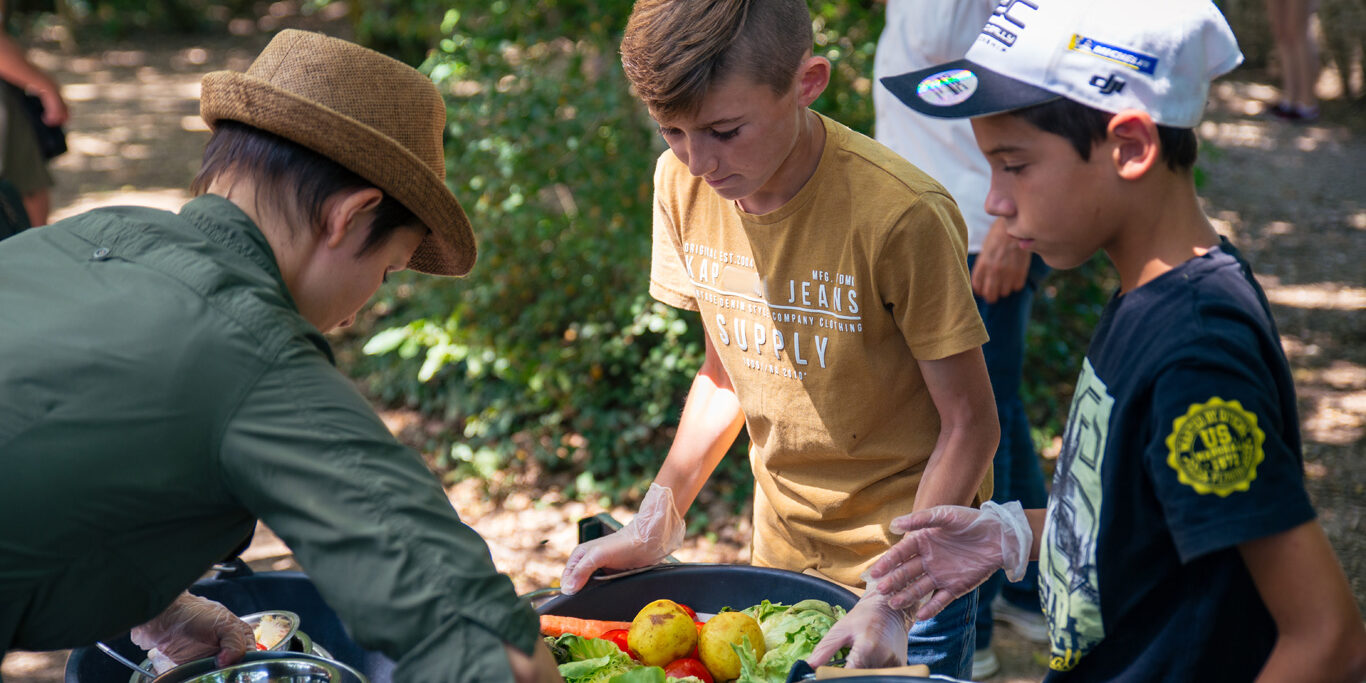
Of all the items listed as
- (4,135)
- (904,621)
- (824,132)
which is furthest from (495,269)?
(904,621)

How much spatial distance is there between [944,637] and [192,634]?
119cm

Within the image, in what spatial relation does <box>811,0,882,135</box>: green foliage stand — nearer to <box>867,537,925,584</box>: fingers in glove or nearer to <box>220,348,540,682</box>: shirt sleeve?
<box>867,537,925,584</box>: fingers in glove

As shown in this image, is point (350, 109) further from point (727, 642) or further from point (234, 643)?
point (727, 642)

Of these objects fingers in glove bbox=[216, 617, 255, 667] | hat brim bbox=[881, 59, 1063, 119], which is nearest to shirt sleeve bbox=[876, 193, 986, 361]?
hat brim bbox=[881, 59, 1063, 119]

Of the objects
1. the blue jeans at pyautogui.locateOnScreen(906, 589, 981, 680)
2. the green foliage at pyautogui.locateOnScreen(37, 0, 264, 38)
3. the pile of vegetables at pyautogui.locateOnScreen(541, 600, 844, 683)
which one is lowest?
the green foliage at pyautogui.locateOnScreen(37, 0, 264, 38)

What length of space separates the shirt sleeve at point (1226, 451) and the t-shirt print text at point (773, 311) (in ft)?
2.15

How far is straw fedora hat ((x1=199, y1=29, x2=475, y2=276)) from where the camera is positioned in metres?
1.29

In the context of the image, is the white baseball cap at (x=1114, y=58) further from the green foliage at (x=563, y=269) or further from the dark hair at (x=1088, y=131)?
the green foliage at (x=563, y=269)

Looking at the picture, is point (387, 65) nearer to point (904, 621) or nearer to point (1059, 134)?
point (1059, 134)

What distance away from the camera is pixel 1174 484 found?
47.6 inches

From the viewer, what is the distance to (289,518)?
114 centimetres

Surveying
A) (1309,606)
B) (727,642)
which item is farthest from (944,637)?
(1309,606)

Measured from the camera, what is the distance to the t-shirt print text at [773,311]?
1815mm

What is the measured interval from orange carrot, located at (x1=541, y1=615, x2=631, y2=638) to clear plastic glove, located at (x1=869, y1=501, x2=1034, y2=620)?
473 mm
